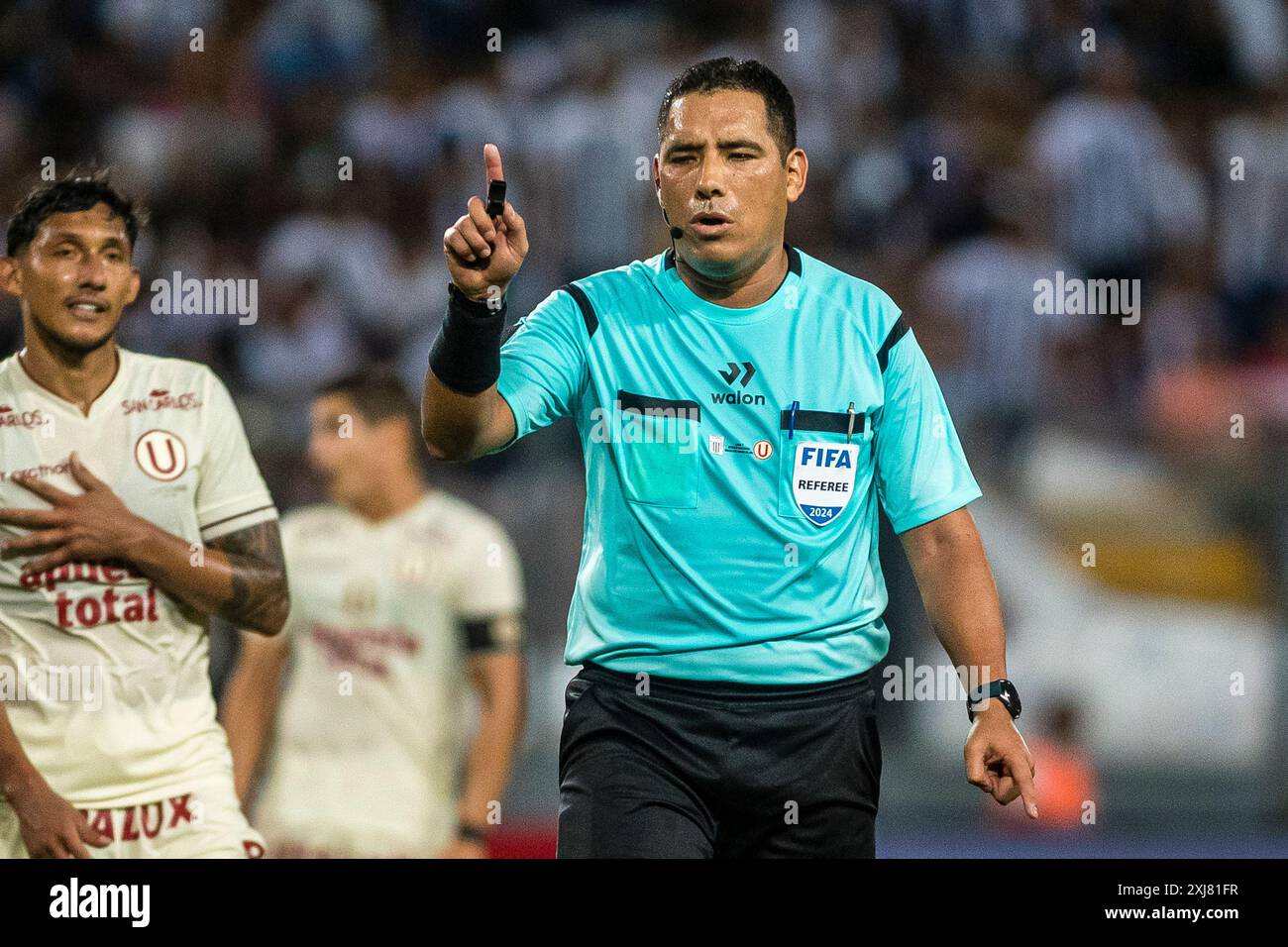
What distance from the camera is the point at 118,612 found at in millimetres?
4285

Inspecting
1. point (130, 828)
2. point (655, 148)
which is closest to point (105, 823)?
point (130, 828)

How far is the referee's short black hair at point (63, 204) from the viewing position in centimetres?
443

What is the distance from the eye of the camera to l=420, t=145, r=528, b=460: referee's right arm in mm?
3299

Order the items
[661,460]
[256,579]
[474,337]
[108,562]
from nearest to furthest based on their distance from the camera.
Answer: [474,337] → [661,460] → [108,562] → [256,579]

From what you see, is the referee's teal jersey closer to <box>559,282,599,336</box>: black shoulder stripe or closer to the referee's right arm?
<box>559,282,599,336</box>: black shoulder stripe

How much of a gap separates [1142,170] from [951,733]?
374cm

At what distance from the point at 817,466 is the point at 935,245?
579 cm

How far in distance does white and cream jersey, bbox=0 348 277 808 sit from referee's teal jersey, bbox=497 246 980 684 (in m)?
1.17

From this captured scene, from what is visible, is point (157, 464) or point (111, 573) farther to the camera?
point (157, 464)

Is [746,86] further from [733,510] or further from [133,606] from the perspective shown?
[133,606]
